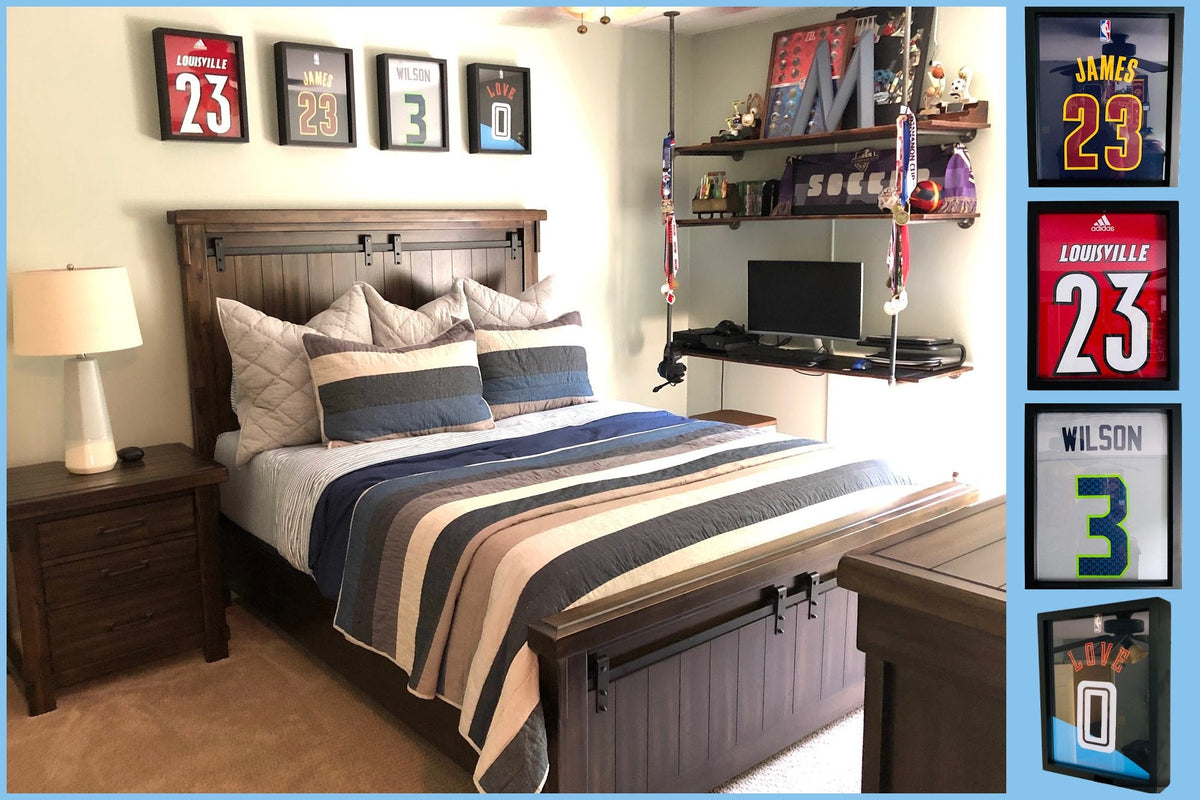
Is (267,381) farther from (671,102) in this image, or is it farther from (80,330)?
(671,102)

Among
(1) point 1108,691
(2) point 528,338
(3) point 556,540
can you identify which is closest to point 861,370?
(2) point 528,338

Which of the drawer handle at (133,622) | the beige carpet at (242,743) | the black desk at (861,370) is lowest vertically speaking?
the beige carpet at (242,743)

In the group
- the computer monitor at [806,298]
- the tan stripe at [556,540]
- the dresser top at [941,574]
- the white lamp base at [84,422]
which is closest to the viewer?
the dresser top at [941,574]

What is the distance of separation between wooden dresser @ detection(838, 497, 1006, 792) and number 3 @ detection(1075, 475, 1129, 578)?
22 cm

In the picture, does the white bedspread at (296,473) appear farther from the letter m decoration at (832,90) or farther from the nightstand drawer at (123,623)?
the letter m decoration at (832,90)

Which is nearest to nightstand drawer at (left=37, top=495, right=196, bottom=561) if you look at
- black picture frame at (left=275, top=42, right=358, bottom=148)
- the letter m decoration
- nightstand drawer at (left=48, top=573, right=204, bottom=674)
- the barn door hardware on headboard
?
nightstand drawer at (left=48, top=573, right=204, bottom=674)

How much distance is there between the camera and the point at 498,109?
13.4ft

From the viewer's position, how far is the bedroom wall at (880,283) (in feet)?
12.2

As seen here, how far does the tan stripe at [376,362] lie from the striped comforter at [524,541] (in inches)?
19.8

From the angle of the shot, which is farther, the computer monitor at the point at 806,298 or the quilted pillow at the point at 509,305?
the computer monitor at the point at 806,298

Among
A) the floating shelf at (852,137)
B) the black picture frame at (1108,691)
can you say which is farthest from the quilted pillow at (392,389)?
the black picture frame at (1108,691)

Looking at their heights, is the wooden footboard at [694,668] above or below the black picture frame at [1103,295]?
below

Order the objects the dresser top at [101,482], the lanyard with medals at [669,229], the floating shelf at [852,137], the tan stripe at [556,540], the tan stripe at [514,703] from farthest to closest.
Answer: the lanyard with medals at [669,229] → the floating shelf at [852,137] → the dresser top at [101,482] → the tan stripe at [556,540] → the tan stripe at [514,703]

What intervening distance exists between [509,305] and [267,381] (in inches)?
41.0
